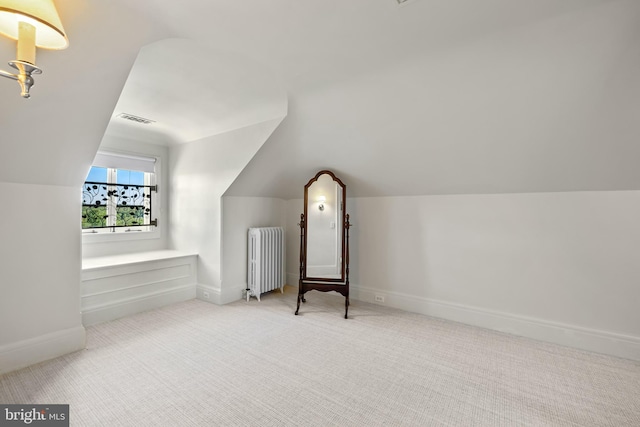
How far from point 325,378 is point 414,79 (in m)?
2.34

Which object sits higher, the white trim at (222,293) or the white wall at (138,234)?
the white wall at (138,234)

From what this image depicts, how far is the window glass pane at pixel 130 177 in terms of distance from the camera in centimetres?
395

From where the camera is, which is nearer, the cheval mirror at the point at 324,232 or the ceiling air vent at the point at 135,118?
the ceiling air vent at the point at 135,118

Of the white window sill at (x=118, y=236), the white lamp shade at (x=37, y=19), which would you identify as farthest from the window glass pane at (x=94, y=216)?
the white lamp shade at (x=37, y=19)

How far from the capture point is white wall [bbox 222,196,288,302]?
12.3 ft

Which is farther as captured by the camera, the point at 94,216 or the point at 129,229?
the point at 129,229

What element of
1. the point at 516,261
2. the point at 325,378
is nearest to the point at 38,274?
the point at 325,378

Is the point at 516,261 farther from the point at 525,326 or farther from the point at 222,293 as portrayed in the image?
the point at 222,293

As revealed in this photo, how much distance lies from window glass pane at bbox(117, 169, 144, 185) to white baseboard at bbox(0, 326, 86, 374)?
2101mm

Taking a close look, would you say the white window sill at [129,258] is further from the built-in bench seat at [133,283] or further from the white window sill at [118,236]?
the white window sill at [118,236]

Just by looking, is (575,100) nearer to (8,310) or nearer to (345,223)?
(345,223)

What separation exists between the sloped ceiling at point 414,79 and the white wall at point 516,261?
0.26m

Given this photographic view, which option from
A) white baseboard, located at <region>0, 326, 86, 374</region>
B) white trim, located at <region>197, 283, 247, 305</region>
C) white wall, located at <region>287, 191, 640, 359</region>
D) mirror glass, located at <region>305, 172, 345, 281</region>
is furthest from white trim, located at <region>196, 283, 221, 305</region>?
white wall, located at <region>287, 191, 640, 359</region>

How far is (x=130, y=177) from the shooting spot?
4.03m
